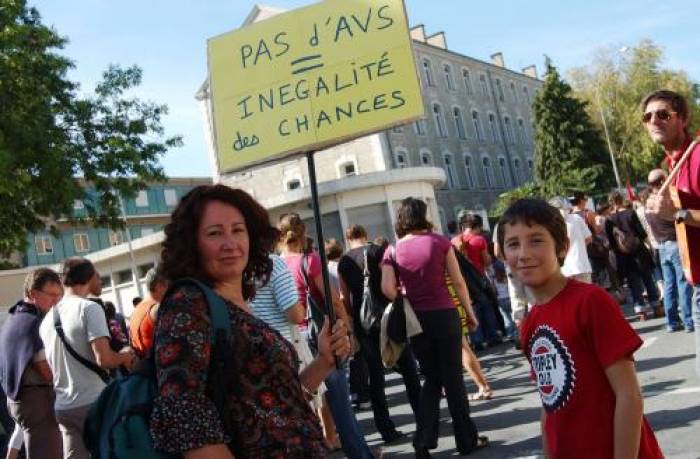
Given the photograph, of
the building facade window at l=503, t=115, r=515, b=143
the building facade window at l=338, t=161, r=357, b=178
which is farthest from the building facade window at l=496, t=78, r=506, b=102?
the building facade window at l=338, t=161, r=357, b=178

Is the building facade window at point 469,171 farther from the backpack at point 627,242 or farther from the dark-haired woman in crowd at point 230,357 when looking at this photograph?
the dark-haired woman in crowd at point 230,357

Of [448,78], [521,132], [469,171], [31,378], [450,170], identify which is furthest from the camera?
[521,132]

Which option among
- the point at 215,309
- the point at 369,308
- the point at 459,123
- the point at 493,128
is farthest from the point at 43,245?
the point at 215,309

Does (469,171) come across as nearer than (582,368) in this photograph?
No

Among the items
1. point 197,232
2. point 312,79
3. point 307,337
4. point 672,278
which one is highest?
point 312,79

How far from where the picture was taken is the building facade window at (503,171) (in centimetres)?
5128

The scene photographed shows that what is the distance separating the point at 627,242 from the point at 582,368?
30.4 feet

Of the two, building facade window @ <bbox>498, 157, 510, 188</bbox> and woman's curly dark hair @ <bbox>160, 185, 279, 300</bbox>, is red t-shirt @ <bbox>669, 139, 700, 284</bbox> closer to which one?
woman's curly dark hair @ <bbox>160, 185, 279, 300</bbox>

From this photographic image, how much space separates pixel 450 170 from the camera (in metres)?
45.1

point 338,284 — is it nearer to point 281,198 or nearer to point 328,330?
point 328,330

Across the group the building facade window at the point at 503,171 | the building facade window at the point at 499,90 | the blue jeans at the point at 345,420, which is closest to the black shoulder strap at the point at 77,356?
the blue jeans at the point at 345,420

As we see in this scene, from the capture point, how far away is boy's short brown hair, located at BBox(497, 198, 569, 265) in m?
2.72

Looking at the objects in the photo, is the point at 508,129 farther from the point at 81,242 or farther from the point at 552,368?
the point at 552,368

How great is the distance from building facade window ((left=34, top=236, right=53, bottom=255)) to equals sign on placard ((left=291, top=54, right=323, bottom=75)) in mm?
64811
